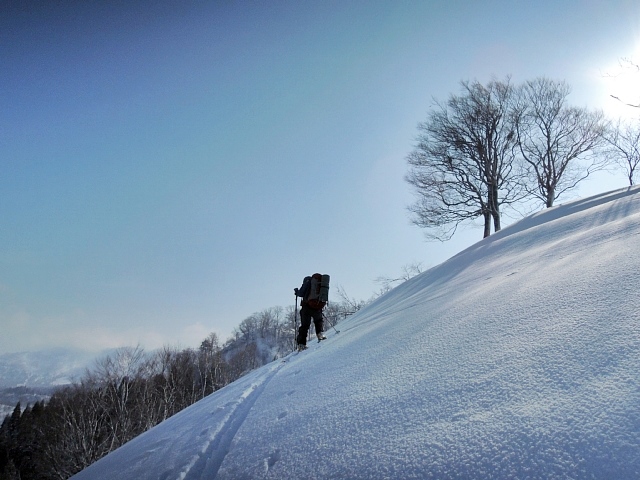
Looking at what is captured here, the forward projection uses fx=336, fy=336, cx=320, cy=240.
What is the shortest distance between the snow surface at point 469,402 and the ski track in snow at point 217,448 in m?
0.01

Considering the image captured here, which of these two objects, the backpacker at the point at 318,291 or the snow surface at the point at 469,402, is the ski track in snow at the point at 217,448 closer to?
the snow surface at the point at 469,402

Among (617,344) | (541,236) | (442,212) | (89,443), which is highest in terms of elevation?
(442,212)

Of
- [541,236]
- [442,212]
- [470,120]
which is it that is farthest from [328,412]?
[470,120]

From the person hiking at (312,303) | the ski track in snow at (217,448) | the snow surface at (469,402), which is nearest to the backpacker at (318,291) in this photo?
the person hiking at (312,303)

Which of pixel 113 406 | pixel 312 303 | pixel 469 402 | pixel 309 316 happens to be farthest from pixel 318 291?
pixel 113 406

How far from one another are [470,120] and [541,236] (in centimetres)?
919

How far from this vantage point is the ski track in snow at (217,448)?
2.21m

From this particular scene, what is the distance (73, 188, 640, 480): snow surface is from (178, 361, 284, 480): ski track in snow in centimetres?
1

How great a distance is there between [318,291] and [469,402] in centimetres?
540

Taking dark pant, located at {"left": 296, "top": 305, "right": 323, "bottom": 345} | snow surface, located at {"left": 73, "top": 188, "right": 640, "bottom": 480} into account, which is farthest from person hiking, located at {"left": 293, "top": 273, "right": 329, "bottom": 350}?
snow surface, located at {"left": 73, "top": 188, "right": 640, "bottom": 480}

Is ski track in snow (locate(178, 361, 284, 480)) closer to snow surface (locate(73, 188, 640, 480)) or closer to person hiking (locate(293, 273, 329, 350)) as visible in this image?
snow surface (locate(73, 188, 640, 480))

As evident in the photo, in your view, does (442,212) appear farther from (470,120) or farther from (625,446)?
(625,446)

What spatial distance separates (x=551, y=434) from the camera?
1.22 m

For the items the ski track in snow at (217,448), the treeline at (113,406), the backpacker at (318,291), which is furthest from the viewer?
the treeline at (113,406)
